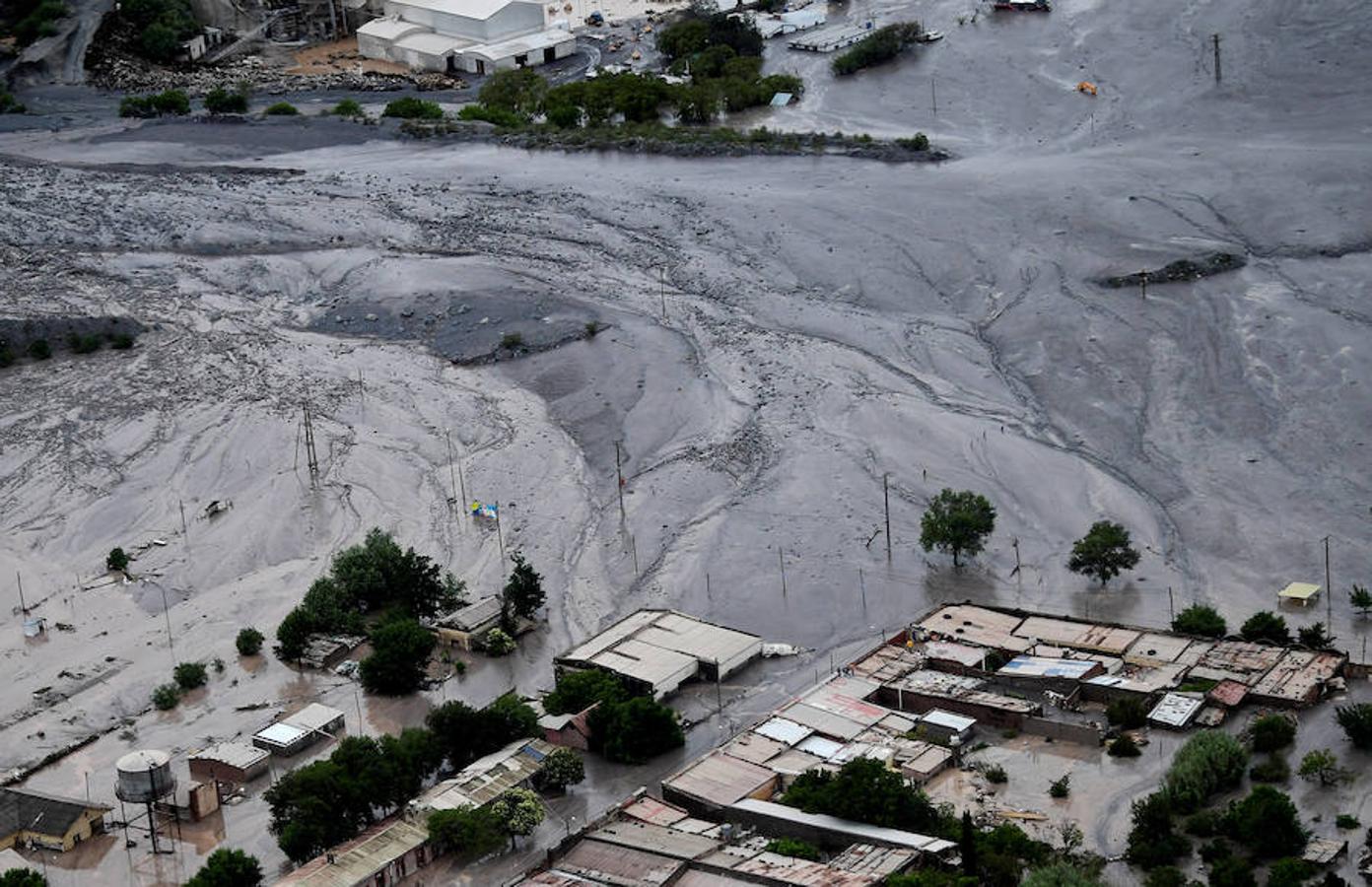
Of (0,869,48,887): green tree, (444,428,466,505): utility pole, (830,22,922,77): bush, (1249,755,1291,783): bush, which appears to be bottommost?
(1249,755,1291,783): bush

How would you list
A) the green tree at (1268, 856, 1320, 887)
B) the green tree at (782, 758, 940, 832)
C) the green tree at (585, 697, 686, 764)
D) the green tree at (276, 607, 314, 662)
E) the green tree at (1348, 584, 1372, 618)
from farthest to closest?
the green tree at (276, 607, 314, 662) < the green tree at (1348, 584, 1372, 618) < the green tree at (585, 697, 686, 764) < the green tree at (782, 758, 940, 832) < the green tree at (1268, 856, 1320, 887)

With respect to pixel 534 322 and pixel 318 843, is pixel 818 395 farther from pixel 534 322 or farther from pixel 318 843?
pixel 318 843

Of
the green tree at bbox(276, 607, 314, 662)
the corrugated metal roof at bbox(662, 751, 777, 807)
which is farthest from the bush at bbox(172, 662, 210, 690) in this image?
the corrugated metal roof at bbox(662, 751, 777, 807)

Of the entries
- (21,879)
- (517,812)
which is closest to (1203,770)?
(517,812)

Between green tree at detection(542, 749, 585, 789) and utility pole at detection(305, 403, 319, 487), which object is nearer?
green tree at detection(542, 749, 585, 789)

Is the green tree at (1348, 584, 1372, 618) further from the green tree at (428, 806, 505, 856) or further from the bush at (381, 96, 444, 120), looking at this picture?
the bush at (381, 96, 444, 120)

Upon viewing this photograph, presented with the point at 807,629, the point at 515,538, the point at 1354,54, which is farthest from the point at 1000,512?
the point at 1354,54
